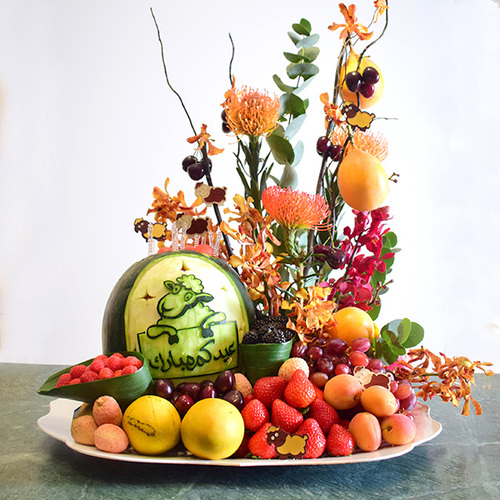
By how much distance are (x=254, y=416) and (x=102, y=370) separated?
8.6 inches

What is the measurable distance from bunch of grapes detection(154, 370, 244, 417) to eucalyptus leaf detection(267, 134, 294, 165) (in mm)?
438

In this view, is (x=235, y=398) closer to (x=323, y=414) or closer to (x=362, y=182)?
(x=323, y=414)

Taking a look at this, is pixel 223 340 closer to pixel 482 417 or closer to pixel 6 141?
pixel 482 417

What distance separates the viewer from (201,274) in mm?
953

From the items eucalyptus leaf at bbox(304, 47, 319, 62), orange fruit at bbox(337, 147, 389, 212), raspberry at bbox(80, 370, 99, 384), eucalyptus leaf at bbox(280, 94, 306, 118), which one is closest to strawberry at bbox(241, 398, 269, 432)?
raspberry at bbox(80, 370, 99, 384)

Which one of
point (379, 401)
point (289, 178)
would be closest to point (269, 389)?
point (379, 401)

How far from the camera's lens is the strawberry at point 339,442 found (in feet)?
2.53

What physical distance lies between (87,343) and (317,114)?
129 centimetres

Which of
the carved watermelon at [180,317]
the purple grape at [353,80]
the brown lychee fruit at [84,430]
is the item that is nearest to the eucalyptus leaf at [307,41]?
the purple grape at [353,80]

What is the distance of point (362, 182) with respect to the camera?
0.88 m

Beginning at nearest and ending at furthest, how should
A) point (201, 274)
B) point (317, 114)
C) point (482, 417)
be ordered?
point (201, 274)
point (482, 417)
point (317, 114)

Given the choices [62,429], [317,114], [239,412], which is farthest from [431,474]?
[317,114]

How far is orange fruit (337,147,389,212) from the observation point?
88 cm

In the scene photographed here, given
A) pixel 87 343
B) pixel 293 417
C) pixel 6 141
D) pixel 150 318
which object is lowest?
pixel 87 343
